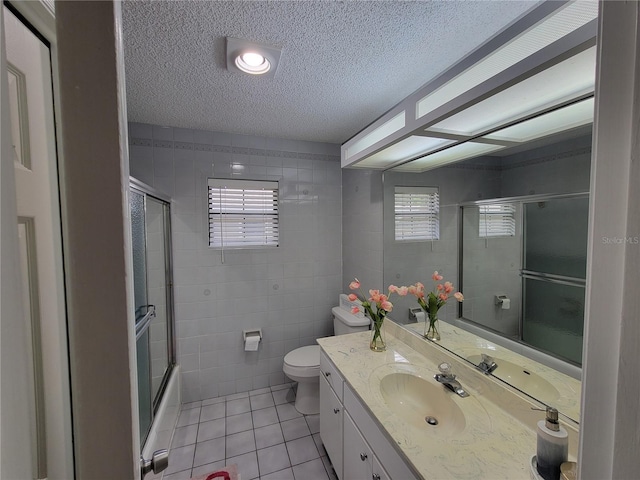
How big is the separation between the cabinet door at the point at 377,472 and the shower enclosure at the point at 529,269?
79cm

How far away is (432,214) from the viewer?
5.24 ft

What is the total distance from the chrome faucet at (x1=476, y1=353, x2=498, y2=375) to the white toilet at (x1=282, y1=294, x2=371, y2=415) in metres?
0.97

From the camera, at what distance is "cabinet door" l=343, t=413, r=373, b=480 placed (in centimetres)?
111

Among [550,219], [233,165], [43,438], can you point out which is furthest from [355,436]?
[233,165]

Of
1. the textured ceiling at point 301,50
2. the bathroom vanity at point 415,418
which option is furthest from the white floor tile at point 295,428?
the textured ceiling at point 301,50

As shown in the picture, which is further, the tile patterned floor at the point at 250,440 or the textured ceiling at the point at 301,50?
the tile patterned floor at the point at 250,440

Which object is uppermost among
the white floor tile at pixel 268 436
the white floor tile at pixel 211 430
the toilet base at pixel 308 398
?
the toilet base at pixel 308 398

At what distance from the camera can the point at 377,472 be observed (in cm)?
102

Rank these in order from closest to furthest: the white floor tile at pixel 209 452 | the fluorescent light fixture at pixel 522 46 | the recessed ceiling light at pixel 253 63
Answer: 1. the fluorescent light fixture at pixel 522 46
2. the recessed ceiling light at pixel 253 63
3. the white floor tile at pixel 209 452

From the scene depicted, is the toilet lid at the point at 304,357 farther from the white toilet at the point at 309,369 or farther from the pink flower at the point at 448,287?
the pink flower at the point at 448,287

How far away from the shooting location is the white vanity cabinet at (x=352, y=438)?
967mm

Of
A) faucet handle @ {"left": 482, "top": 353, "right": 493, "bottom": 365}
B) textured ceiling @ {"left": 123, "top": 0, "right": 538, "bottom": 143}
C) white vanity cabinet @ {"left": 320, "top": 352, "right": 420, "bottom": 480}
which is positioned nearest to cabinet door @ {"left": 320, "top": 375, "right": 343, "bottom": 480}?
white vanity cabinet @ {"left": 320, "top": 352, "right": 420, "bottom": 480}

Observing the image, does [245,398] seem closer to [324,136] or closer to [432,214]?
[432,214]

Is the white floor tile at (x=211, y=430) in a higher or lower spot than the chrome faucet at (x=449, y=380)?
lower
